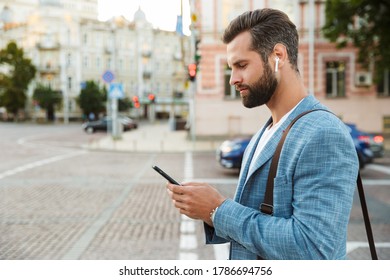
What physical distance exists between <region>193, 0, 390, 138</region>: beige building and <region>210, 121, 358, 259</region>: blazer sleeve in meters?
21.4

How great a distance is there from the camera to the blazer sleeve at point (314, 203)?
1233mm

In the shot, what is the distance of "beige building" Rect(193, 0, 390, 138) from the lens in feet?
75.2

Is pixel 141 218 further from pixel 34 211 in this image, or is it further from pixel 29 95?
pixel 29 95

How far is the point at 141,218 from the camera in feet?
22.8

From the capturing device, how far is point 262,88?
143 centimetres

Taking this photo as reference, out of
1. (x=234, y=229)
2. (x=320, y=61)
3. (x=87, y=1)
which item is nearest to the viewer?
(x=234, y=229)

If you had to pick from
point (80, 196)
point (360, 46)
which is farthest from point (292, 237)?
point (360, 46)

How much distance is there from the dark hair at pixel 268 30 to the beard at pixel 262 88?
51 millimetres

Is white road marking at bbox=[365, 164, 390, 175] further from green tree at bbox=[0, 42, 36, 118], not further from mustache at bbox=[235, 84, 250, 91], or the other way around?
mustache at bbox=[235, 84, 250, 91]

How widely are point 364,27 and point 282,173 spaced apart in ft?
71.2

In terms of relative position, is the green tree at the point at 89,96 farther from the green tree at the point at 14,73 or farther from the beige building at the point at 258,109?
the beige building at the point at 258,109

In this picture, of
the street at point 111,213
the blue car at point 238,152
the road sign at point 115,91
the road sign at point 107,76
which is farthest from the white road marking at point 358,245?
the road sign at point 115,91

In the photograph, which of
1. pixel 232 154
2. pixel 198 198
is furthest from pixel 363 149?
pixel 198 198

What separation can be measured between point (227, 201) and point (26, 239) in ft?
16.5
